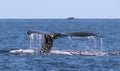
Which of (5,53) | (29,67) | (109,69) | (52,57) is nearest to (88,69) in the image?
(109,69)

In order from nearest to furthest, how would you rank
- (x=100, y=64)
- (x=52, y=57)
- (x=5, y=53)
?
(x=100, y=64)
(x=52, y=57)
(x=5, y=53)

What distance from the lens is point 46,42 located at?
110 feet

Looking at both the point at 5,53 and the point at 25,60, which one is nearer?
the point at 25,60

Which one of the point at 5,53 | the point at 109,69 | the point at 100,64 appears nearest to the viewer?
the point at 109,69

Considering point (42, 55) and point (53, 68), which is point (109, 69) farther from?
point (42, 55)

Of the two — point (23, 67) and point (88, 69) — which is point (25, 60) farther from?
point (88, 69)

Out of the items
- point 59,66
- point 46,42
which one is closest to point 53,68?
point 59,66

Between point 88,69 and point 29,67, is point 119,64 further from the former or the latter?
point 29,67

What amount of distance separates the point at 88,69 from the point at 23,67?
3377 millimetres

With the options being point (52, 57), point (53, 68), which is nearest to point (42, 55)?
point (52, 57)

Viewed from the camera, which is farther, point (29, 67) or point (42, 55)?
point (42, 55)

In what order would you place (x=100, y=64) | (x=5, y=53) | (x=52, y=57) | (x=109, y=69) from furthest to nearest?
(x=5, y=53) < (x=52, y=57) < (x=100, y=64) < (x=109, y=69)

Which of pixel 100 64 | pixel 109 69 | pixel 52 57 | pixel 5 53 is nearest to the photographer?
pixel 109 69

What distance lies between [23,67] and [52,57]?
455 centimetres
